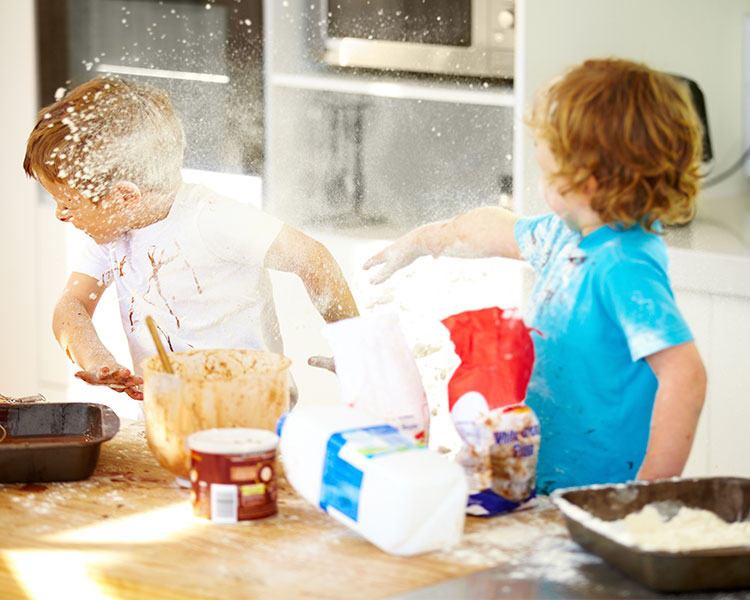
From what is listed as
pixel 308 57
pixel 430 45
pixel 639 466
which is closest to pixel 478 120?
pixel 430 45

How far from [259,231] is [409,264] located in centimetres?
28

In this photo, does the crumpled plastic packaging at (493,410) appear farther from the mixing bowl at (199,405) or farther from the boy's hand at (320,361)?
the boy's hand at (320,361)

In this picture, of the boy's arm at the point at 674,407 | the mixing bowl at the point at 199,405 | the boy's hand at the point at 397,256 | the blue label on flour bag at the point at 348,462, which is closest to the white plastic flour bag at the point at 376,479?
the blue label on flour bag at the point at 348,462

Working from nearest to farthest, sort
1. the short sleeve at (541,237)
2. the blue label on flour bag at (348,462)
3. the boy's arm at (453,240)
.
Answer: the blue label on flour bag at (348,462), the short sleeve at (541,237), the boy's arm at (453,240)

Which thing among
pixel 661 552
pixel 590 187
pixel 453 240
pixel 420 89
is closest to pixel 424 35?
pixel 420 89

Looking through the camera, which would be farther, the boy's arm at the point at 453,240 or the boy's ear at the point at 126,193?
the boy's ear at the point at 126,193

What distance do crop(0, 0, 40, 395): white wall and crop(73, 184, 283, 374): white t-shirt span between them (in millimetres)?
899

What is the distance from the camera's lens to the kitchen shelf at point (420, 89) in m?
1.67

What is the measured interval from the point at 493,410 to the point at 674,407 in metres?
0.18

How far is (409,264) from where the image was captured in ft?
4.95

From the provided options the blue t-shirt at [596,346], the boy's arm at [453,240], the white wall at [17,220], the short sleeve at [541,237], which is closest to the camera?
the blue t-shirt at [596,346]

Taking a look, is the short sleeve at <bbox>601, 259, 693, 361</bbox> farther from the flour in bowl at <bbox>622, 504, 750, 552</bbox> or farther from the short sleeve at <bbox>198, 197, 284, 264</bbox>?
the short sleeve at <bbox>198, 197, 284, 264</bbox>

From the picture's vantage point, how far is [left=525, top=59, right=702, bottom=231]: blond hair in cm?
110

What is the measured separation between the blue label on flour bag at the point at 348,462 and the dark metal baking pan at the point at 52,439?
30 centimetres
